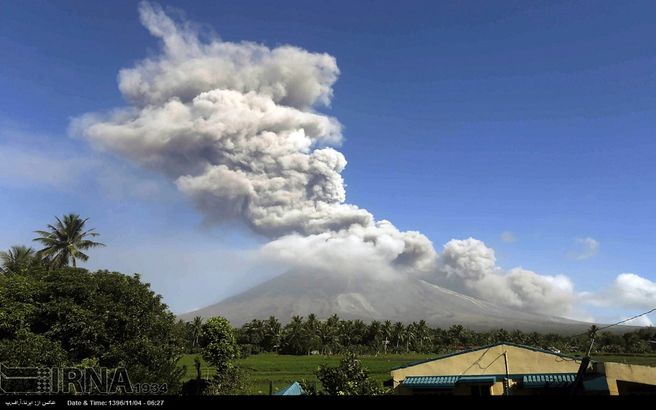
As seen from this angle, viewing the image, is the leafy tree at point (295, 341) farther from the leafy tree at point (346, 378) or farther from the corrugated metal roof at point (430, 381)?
the corrugated metal roof at point (430, 381)

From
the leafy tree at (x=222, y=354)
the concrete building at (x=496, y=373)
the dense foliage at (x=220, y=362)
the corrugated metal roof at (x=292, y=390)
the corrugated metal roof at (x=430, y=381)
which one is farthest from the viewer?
the leafy tree at (x=222, y=354)

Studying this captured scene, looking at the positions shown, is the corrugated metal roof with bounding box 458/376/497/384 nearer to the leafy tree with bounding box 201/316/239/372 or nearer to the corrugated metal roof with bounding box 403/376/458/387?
the corrugated metal roof with bounding box 403/376/458/387

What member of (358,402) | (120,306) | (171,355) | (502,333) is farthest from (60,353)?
(502,333)

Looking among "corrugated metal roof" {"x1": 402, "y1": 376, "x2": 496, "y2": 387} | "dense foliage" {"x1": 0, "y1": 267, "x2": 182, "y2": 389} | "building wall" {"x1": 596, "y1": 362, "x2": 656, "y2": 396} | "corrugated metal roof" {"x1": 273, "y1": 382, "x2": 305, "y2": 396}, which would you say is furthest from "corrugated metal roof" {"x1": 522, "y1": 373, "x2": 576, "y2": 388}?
"dense foliage" {"x1": 0, "y1": 267, "x2": 182, "y2": 389}

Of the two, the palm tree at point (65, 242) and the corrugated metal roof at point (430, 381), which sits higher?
the palm tree at point (65, 242)

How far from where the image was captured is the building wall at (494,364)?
24031 mm

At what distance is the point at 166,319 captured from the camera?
34.6 metres

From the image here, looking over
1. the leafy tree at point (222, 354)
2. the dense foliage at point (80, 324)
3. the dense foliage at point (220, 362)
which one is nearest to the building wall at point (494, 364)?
the dense foliage at point (80, 324)

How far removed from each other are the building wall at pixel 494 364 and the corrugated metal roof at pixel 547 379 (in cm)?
60

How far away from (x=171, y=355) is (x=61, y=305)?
9.38m

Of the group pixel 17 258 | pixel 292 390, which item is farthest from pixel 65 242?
pixel 292 390

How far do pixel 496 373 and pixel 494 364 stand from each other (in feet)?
1.52

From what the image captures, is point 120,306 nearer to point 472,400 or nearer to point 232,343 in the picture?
point 232,343

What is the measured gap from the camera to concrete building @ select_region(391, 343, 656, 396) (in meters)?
23.0
